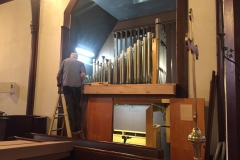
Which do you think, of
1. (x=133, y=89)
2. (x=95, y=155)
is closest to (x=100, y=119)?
(x=133, y=89)

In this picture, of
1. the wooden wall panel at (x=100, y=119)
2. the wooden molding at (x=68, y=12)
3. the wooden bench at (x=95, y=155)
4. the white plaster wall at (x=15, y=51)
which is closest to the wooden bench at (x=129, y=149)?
the wooden bench at (x=95, y=155)

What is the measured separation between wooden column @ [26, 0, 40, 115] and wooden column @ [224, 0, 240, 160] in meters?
3.63

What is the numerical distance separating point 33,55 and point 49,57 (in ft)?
1.19

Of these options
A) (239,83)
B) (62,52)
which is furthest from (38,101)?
(239,83)

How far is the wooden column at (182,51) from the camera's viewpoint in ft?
9.05

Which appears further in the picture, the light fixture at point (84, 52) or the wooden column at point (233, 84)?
the light fixture at point (84, 52)

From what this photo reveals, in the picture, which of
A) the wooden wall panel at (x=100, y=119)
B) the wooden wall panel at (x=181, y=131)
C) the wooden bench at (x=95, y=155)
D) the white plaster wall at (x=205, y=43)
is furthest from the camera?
the wooden wall panel at (x=100, y=119)

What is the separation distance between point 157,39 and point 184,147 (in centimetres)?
160

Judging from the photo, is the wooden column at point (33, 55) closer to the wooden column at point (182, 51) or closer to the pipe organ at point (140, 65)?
the pipe organ at point (140, 65)

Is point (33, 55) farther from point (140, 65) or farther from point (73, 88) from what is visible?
point (140, 65)

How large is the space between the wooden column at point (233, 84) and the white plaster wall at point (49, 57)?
317 centimetres

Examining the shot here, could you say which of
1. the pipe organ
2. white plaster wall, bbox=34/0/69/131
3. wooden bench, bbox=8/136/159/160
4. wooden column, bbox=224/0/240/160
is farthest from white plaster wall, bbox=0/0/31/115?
wooden column, bbox=224/0/240/160

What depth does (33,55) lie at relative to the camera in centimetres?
408

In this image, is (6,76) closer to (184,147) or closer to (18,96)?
(18,96)
